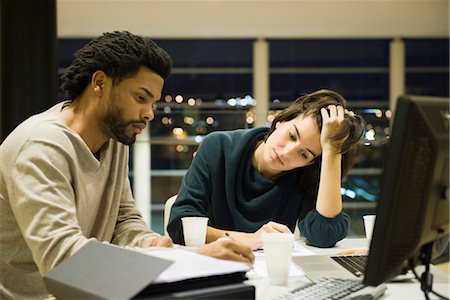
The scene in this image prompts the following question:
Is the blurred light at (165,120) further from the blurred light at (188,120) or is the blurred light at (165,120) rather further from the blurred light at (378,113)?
the blurred light at (378,113)

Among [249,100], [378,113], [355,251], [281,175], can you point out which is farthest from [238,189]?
[249,100]

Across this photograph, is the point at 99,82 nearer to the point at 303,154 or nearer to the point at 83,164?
the point at 83,164

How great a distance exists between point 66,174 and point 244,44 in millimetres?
6022

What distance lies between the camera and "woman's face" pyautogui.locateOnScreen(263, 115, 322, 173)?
1918 millimetres

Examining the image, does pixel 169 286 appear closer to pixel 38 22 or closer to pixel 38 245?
pixel 38 245

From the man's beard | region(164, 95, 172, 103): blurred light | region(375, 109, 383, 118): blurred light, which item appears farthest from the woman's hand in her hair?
region(164, 95, 172, 103): blurred light

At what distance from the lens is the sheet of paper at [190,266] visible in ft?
3.42

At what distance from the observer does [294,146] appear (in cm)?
192

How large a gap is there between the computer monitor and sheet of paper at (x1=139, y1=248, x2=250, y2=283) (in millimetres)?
→ 261

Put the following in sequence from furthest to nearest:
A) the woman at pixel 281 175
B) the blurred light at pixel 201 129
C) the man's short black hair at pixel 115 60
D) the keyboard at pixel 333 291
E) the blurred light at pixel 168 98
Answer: the blurred light at pixel 168 98 < the blurred light at pixel 201 129 < the woman at pixel 281 175 < the man's short black hair at pixel 115 60 < the keyboard at pixel 333 291

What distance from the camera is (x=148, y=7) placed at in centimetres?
638

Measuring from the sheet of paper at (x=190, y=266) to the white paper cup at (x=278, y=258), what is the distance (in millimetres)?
160

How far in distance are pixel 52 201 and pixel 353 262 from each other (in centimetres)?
78

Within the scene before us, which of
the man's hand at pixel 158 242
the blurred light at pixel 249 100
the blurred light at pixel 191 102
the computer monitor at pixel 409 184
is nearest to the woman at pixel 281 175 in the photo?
the man's hand at pixel 158 242
